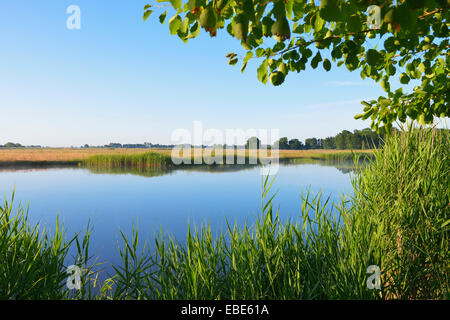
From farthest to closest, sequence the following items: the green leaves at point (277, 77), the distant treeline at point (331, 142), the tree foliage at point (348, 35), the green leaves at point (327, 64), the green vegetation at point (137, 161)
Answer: the distant treeline at point (331, 142) → the green vegetation at point (137, 161) → the green leaves at point (327, 64) → the green leaves at point (277, 77) → the tree foliage at point (348, 35)

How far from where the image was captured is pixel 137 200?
15.5 meters

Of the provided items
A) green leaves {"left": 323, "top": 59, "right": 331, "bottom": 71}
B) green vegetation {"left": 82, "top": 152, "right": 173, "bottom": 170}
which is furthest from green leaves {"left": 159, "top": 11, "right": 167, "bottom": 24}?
green vegetation {"left": 82, "top": 152, "right": 173, "bottom": 170}

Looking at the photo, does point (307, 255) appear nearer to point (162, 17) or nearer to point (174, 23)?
point (174, 23)

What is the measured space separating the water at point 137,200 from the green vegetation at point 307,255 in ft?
13.3

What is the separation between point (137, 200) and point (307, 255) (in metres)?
13.8

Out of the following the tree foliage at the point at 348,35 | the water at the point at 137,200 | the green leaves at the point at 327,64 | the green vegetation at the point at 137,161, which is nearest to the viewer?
the tree foliage at the point at 348,35

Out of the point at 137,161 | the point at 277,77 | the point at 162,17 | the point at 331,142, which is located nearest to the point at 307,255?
the point at 277,77

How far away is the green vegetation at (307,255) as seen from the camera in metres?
2.53

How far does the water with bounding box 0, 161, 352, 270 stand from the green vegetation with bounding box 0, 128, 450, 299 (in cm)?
406

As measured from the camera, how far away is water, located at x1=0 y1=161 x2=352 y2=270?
9.85m

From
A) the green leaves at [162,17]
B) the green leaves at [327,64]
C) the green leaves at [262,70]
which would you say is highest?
the green leaves at [162,17]

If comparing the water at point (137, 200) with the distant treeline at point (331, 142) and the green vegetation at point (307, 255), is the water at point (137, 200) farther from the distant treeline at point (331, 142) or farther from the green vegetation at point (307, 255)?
the distant treeline at point (331, 142)

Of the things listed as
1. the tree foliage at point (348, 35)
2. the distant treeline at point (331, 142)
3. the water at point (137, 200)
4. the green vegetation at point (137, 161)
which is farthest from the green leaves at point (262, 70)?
the distant treeline at point (331, 142)
